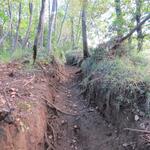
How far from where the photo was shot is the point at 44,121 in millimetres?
5473

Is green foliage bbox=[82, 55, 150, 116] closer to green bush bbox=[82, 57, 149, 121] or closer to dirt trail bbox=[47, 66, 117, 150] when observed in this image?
green bush bbox=[82, 57, 149, 121]

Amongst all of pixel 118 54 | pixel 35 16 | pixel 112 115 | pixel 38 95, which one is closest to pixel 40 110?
pixel 38 95

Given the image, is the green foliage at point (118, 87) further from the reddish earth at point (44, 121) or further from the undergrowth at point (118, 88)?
the reddish earth at point (44, 121)

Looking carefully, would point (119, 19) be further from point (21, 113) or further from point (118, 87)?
point (21, 113)

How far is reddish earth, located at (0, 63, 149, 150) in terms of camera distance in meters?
4.36

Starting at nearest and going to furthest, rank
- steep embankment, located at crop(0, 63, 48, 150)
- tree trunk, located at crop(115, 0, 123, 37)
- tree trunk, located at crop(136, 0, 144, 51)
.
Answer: steep embankment, located at crop(0, 63, 48, 150), tree trunk, located at crop(115, 0, 123, 37), tree trunk, located at crop(136, 0, 144, 51)

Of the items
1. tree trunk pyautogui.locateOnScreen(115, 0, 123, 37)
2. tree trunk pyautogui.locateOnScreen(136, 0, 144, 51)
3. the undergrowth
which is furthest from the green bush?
tree trunk pyautogui.locateOnScreen(136, 0, 144, 51)

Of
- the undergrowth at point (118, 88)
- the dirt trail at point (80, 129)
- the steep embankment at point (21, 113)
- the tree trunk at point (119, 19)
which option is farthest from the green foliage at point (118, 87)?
the tree trunk at point (119, 19)

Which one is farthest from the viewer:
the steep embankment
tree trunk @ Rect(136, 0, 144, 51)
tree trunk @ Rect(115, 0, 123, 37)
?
tree trunk @ Rect(136, 0, 144, 51)

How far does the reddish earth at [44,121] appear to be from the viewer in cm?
436

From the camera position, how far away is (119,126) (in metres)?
5.14

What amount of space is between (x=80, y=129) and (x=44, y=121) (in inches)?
35.6

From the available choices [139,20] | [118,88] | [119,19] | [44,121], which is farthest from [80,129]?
[139,20]

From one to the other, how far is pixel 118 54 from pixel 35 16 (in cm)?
1479
